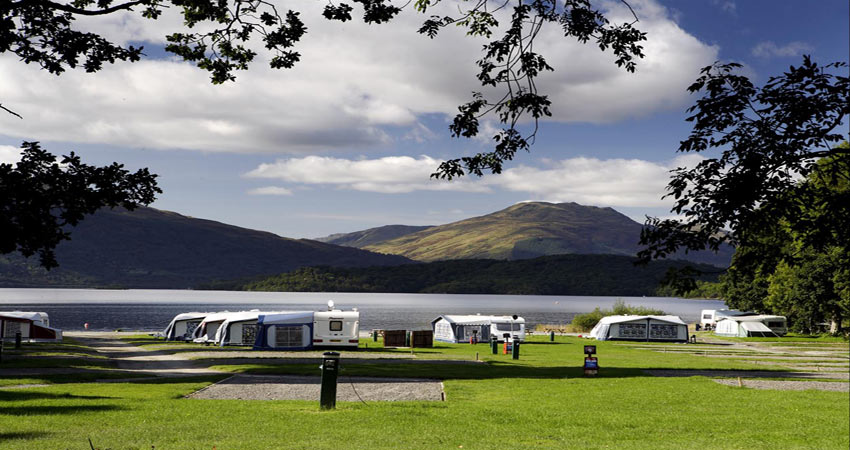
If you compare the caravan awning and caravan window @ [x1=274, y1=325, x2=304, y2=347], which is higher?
the caravan awning

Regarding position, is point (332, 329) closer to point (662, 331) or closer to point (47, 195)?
point (47, 195)

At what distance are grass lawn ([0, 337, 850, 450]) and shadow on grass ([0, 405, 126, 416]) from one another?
0.02 m

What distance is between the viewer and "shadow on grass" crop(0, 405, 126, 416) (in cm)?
1720

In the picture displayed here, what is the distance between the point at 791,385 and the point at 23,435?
23.7 metres

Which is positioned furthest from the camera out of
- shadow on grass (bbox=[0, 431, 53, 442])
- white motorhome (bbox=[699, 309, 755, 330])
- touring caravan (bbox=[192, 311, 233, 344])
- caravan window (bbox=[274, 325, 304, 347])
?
white motorhome (bbox=[699, 309, 755, 330])

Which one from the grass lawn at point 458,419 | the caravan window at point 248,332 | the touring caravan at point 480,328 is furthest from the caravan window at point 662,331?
the grass lawn at point 458,419

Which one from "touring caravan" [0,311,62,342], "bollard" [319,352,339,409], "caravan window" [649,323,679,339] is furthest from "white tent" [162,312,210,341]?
"bollard" [319,352,339,409]

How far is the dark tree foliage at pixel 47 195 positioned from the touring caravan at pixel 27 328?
106ft

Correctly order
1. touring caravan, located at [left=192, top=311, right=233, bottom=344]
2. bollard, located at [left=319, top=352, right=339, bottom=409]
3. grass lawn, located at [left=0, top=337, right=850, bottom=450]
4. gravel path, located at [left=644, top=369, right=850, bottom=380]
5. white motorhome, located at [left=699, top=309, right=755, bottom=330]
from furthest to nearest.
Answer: white motorhome, located at [left=699, top=309, right=755, bottom=330]
touring caravan, located at [left=192, top=311, right=233, bottom=344]
gravel path, located at [left=644, top=369, right=850, bottom=380]
bollard, located at [left=319, top=352, right=339, bottom=409]
grass lawn, located at [left=0, top=337, right=850, bottom=450]

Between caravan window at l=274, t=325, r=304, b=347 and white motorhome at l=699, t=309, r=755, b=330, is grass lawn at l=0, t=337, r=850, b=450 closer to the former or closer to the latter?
caravan window at l=274, t=325, r=304, b=347

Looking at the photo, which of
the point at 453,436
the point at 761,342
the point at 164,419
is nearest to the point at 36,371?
the point at 164,419

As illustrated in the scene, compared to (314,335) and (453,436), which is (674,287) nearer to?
(453,436)

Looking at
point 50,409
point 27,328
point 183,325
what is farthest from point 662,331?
point 50,409

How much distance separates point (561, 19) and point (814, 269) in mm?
62705
